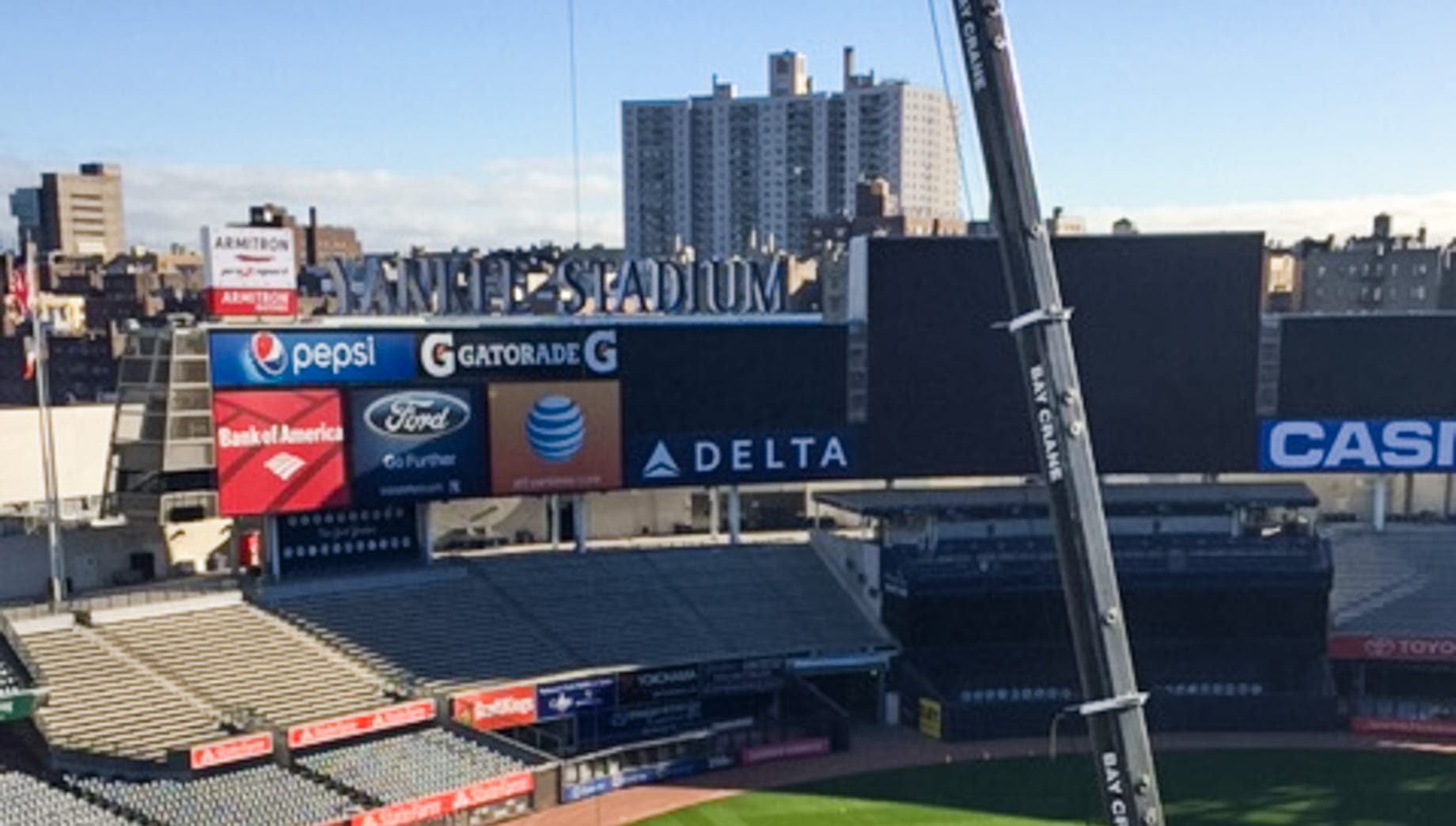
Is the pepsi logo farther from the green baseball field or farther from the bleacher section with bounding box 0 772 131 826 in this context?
the green baseball field

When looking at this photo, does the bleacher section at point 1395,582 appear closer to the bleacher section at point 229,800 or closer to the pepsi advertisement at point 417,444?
the pepsi advertisement at point 417,444

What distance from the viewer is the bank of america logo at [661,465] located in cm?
5041

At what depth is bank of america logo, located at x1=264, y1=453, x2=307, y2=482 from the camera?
148ft

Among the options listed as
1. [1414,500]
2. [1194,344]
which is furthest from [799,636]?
[1414,500]

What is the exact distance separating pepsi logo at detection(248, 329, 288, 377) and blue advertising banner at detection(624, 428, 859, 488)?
13415 mm

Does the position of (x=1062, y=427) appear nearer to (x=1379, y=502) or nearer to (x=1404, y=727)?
(x=1404, y=727)

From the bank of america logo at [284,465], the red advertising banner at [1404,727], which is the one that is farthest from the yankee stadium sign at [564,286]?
the red advertising banner at [1404,727]

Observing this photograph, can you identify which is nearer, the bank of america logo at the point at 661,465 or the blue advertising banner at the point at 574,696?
the blue advertising banner at the point at 574,696

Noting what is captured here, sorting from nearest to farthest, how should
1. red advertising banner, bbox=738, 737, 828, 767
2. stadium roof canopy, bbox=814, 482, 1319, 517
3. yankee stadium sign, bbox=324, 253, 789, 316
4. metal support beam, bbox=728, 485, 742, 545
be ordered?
red advertising banner, bbox=738, 737, 828, 767 → yankee stadium sign, bbox=324, 253, 789, 316 → stadium roof canopy, bbox=814, 482, 1319, 517 → metal support beam, bbox=728, 485, 742, 545

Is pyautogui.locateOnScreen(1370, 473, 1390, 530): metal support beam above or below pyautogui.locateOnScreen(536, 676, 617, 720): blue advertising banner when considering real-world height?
above

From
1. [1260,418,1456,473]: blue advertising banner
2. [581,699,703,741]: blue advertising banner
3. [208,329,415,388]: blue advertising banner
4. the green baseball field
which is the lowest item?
the green baseball field

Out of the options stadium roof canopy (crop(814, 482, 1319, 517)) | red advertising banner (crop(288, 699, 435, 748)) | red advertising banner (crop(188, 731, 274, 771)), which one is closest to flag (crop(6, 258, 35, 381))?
red advertising banner (crop(188, 731, 274, 771))

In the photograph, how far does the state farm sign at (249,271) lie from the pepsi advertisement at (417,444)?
4.58m

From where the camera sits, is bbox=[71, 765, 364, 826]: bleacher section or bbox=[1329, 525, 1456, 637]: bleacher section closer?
bbox=[71, 765, 364, 826]: bleacher section
